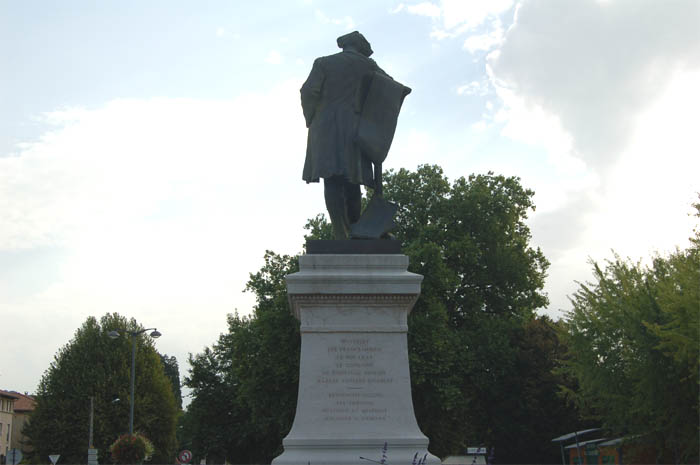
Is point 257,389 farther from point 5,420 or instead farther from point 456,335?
point 5,420

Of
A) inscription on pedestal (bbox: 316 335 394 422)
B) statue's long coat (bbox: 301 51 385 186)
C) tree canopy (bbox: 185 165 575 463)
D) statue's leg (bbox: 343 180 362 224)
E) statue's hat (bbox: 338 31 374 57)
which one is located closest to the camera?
inscription on pedestal (bbox: 316 335 394 422)

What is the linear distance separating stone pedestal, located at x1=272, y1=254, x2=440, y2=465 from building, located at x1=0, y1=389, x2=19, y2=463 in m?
70.2

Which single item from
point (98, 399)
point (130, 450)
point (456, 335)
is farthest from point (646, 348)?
point (98, 399)

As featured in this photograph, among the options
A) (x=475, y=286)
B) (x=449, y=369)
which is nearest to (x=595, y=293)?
(x=449, y=369)

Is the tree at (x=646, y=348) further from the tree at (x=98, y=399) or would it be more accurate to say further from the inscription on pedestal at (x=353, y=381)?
the tree at (x=98, y=399)

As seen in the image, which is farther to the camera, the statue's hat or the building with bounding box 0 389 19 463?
the building with bounding box 0 389 19 463

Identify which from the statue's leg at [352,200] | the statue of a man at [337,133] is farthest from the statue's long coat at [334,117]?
the statue's leg at [352,200]

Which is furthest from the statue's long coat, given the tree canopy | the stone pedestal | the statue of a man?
the tree canopy

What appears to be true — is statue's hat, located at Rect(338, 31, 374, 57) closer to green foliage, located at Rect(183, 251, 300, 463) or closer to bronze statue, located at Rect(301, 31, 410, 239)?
bronze statue, located at Rect(301, 31, 410, 239)

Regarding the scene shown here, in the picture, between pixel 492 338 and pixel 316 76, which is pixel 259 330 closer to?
pixel 492 338

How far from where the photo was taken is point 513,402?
36906mm

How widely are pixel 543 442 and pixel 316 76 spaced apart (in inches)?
1219

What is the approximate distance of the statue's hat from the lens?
10.9 m

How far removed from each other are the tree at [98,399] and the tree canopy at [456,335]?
1187 cm
